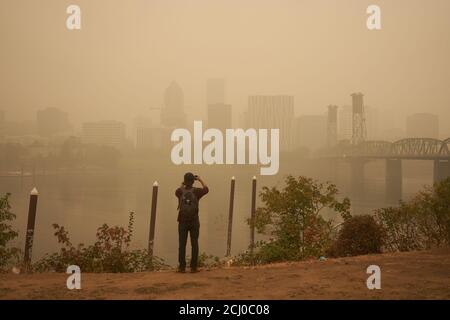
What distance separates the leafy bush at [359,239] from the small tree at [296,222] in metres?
0.43

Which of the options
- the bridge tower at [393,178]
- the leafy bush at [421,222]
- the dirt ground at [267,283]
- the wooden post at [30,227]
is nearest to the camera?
the dirt ground at [267,283]

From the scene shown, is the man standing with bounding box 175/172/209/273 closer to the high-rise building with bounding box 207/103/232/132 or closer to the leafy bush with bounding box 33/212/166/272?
the leafy bush with bounding box 33/212/166/272

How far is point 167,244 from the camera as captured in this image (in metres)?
24.7

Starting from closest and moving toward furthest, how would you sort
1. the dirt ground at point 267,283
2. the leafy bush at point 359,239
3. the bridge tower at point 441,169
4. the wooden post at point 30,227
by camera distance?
the dirt ground at point 267,283
the wooden post at point 30,227
the leafy bush at point 359,239
the bridge tower at point 441,169

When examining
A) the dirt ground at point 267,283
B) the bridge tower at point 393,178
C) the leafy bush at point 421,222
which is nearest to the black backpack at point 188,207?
the dirt ground at point 267,283

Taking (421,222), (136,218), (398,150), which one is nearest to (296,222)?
(421,222)

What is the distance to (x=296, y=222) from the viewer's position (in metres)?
11.3

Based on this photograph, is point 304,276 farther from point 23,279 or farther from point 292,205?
point 23,279

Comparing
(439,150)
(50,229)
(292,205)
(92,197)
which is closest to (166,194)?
(92,197)

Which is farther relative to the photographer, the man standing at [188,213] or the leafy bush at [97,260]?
the leafy bush at [97,260]

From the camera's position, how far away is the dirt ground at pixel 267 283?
636 cm

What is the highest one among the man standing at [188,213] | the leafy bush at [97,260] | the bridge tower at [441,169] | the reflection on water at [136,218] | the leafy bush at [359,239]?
the bridge tower at [441,169]

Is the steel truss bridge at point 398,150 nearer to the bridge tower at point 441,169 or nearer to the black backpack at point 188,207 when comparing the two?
the bridge tower at point 441,169
